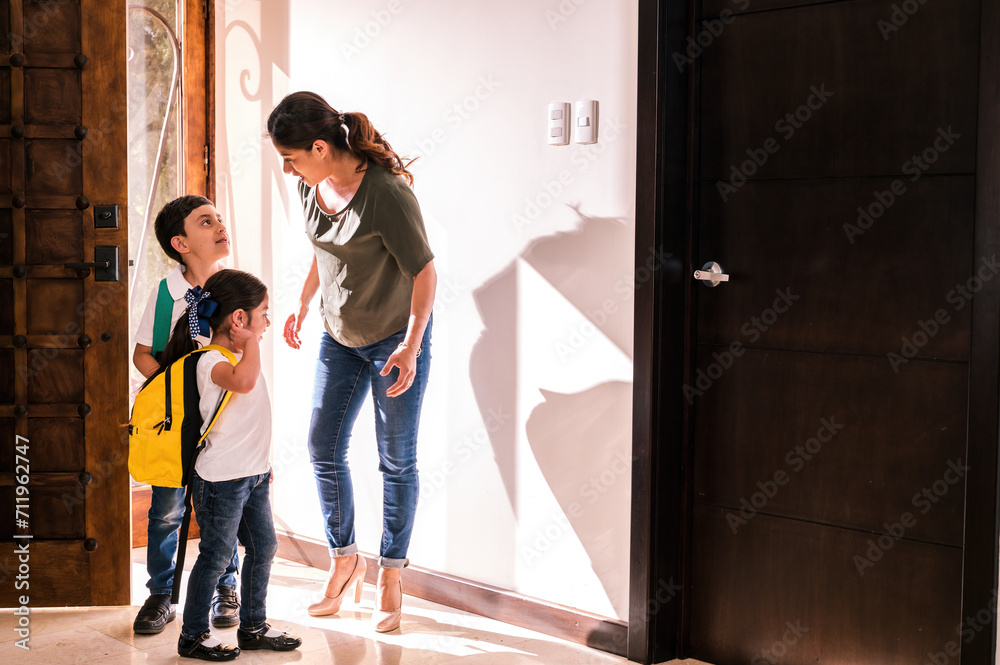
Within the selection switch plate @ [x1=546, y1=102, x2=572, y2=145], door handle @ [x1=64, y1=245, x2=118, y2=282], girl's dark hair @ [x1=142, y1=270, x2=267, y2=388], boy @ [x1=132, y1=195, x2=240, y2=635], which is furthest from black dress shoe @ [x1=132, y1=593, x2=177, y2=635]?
switch plate @ [x1=546, y1=102, x2=572, y2=145]

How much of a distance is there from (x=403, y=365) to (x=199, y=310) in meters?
0.52

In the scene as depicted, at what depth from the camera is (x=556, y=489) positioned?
265cm

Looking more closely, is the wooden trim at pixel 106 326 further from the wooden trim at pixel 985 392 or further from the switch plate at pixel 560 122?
the wooden trim at pixel 985 392

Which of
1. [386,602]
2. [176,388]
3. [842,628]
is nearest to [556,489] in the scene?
[386,602]

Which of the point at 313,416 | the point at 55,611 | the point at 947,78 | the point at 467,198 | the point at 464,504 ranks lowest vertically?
the point at 55,611

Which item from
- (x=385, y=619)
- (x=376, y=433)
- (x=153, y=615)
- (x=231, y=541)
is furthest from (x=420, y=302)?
(x=153, y=615)

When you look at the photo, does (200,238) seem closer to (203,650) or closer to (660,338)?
(203,650)

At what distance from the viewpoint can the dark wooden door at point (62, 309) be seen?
274cm

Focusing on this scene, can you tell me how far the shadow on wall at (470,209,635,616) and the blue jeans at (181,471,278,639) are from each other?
0.70 metres

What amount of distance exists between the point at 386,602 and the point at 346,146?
1.24 meters

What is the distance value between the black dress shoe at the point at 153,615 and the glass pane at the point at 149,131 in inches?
38.6

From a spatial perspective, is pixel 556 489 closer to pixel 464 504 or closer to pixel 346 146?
pixel 464 504

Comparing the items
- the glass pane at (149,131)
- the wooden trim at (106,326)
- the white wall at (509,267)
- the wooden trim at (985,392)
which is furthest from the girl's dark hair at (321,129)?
the wooden trim at (985,392)

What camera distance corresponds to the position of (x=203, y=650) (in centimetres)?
243
